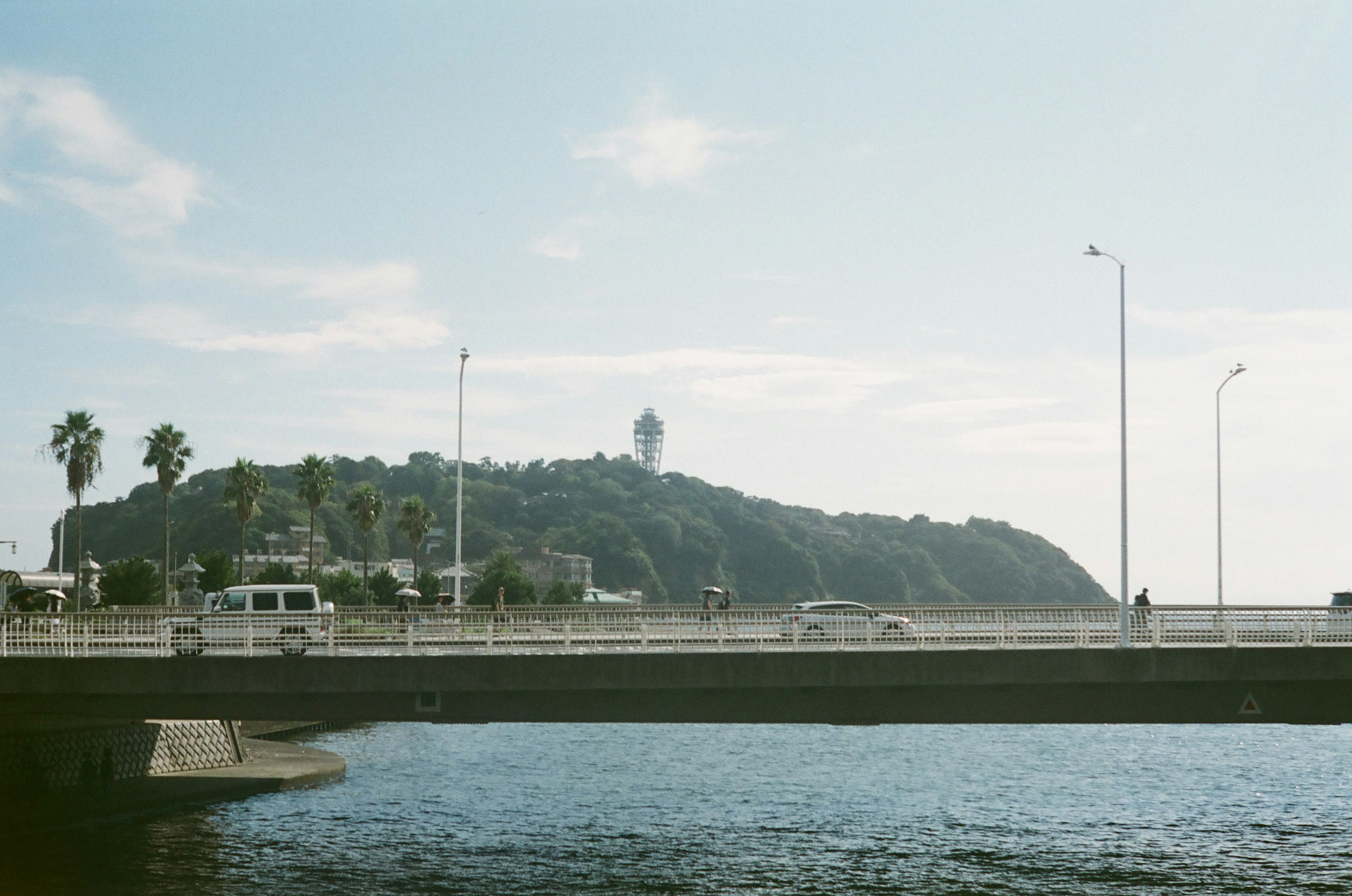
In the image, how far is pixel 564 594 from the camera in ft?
472

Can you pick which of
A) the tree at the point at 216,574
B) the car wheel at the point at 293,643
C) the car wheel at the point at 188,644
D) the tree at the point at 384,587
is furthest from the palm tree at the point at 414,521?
the car wheel at the point at 293,643

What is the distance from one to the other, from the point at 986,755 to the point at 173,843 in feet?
157

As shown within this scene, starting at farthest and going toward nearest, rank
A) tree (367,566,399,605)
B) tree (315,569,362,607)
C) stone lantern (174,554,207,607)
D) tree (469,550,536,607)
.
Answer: tree (367,566,399,605) < tree (469,550,536,607) < tree (315,569,362,607) < stone lantern (174,554,207,607)

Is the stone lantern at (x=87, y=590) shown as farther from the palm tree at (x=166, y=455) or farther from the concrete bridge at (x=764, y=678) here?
the concrete bridge at (x=764, y=678)

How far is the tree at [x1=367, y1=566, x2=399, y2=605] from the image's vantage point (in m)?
130

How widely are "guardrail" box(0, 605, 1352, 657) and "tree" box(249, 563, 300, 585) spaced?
6536 centimetres

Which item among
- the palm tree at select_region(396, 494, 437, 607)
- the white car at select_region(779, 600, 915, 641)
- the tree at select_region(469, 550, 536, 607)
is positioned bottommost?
the tree at select_region(469, 550, 536, 607)

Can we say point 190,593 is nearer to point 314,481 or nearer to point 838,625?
point 314,481

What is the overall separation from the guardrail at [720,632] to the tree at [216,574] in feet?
220

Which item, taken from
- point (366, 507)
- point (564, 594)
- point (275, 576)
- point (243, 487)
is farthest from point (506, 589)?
point (243, 487)

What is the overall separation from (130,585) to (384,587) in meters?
47.3

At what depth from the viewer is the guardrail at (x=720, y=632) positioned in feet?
98.8

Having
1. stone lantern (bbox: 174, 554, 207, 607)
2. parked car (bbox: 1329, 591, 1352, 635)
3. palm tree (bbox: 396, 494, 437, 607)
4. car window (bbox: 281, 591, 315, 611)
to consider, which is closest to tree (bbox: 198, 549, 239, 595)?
palm tree (bbox: 396, 494, 437, 607)

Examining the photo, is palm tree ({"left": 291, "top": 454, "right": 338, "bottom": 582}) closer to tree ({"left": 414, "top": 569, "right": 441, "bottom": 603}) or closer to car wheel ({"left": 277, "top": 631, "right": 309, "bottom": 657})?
tree ({"left": 414, "top": 569, "right": 441, "bottom": 603})
